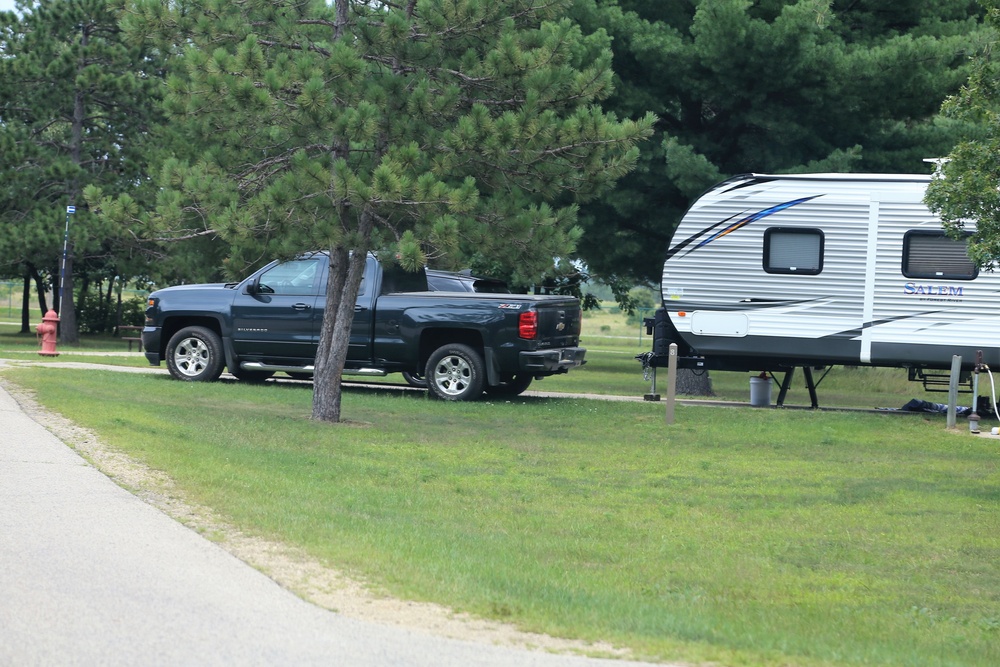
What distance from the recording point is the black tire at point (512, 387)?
18.4 m

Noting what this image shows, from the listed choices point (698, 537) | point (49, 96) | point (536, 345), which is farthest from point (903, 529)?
point (49, 96)

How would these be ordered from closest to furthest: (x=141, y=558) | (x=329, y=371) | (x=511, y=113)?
(x=141, y=558) < (x=511, y=113) < (x=329, y=371)

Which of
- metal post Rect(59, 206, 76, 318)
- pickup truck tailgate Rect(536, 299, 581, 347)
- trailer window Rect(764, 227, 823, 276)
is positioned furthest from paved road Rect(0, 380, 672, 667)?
metal post Rect(59, 206, 76, 318)

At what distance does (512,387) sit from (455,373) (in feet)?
4.53

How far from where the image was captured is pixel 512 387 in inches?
730

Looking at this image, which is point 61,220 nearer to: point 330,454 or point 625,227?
point 625,227

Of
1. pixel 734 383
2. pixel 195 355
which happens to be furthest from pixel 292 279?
pixel 734 383

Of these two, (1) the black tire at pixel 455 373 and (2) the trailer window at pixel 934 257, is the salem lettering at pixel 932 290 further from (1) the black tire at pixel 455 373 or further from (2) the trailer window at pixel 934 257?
(1) the black tire at pixel 455 373

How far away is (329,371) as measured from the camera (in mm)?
14500

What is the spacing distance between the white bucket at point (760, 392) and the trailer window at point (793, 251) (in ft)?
6.20

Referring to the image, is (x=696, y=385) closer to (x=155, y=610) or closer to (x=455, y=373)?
(x=455, y=373)

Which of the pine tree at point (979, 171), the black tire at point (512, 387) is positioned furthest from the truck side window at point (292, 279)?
the pine tree at point (979, 171)

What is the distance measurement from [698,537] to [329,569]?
300 cm

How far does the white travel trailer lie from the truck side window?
5.25m
